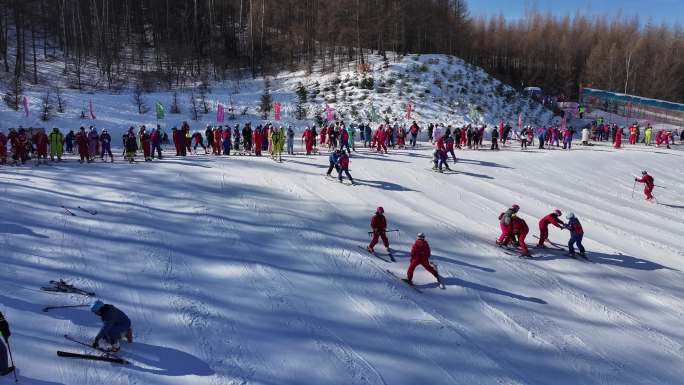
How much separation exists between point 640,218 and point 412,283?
33.3ft

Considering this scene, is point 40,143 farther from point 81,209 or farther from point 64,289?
point 64,289

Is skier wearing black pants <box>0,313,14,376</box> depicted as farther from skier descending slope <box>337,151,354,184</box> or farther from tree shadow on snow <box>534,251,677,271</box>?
skier descending slope <box>337,151,354,184</box>

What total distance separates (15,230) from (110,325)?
568cm

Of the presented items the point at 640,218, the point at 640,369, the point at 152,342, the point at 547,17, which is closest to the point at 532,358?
the point at 640,369

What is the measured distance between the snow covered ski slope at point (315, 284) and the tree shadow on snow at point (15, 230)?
58 mm

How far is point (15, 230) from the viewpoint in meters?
10.3

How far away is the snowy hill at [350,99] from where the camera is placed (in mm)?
27272

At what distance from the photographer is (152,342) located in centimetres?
694

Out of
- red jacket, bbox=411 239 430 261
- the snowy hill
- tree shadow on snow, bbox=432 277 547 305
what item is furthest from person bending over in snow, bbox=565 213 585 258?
the snowy hill

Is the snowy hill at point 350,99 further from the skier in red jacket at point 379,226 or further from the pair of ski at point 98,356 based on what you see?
the pair of ski at point 98,356

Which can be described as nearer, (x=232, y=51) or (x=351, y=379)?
(x=351, y=379)

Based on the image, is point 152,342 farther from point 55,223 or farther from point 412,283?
point 55,223

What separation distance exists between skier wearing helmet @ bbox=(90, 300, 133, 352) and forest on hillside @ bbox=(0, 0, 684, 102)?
1196 inches

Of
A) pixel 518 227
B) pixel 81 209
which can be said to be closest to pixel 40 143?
pixel 81 209
